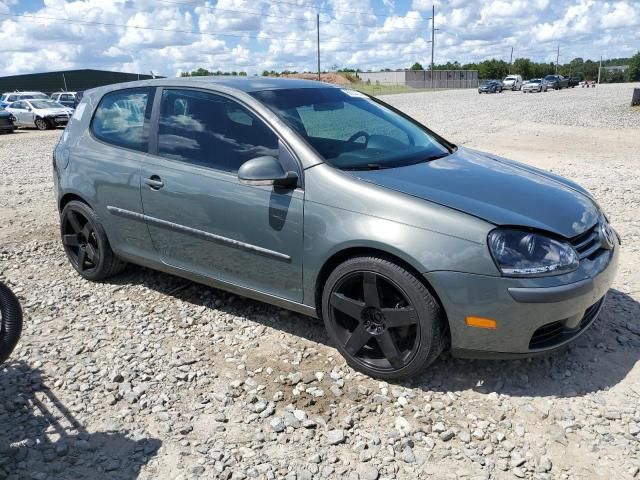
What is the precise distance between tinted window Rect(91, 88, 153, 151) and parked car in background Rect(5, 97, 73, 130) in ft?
65.1

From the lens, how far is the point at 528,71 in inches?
4235

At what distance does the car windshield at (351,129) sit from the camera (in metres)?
3.54

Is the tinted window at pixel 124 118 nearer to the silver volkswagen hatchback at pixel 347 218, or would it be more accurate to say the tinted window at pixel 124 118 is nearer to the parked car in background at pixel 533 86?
the silver volkswagen hatchback at pixel 347 218

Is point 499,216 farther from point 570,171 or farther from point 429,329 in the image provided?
point 570,171

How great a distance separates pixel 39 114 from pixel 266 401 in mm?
23156

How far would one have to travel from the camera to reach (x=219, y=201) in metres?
3.62

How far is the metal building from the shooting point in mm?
78188

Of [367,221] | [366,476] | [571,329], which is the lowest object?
[366,476]

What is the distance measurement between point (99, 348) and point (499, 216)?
273 centimetres

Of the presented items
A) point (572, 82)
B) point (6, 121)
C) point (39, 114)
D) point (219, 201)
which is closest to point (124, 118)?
point (219, 201)

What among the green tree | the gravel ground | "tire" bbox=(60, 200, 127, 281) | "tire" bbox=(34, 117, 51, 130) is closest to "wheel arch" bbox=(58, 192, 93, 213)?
"tire" bbox=(60, 200, 127, 281)

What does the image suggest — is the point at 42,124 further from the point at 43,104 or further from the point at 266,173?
the point at 266,173

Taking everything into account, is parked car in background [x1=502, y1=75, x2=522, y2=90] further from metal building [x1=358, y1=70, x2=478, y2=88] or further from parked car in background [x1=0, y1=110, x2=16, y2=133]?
parked car in background [x1=0, y1=110, x2=16, y2=133]

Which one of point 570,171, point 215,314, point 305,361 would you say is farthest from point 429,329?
point 570,171
